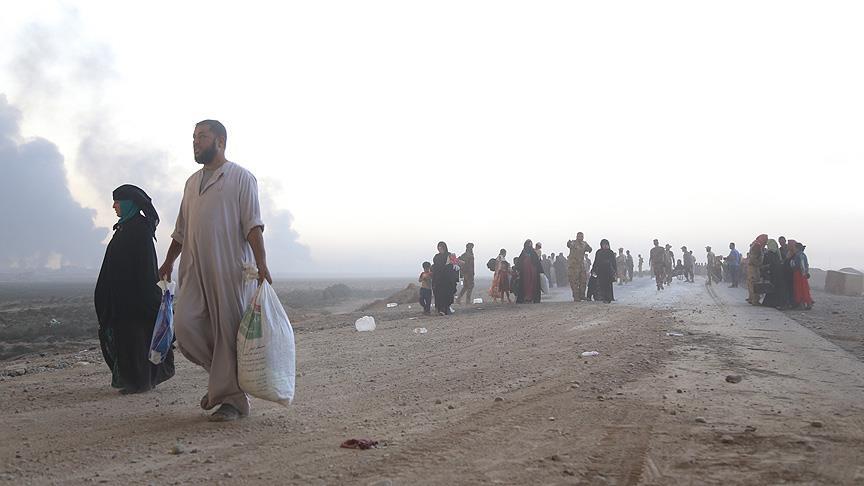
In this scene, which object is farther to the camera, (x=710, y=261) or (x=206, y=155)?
(x=710, y=261)

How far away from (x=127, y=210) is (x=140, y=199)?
0.49 feet

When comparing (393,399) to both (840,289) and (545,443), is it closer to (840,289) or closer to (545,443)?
(545,443)

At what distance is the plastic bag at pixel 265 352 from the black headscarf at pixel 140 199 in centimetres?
218

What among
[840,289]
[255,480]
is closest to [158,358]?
[255,480]

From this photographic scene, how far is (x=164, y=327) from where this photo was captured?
17.6ft

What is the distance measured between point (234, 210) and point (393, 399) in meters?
1.93

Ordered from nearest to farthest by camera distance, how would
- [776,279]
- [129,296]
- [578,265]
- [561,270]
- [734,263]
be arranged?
[129,296], [776,279], [578,265], [734,263], [561,270]

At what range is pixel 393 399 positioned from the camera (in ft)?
17.1

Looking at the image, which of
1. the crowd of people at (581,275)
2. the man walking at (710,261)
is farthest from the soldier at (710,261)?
the crowd of people at (581,275)

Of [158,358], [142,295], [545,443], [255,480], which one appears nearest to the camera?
[255,480]

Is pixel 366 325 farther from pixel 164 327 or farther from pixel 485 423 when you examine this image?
pixel 485 423

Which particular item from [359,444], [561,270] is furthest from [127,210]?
[561,270]

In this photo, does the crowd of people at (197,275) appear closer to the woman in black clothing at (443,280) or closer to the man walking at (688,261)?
the woman in black clothing at (443,280)

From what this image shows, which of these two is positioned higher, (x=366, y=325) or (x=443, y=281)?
(x=443, y=281)
